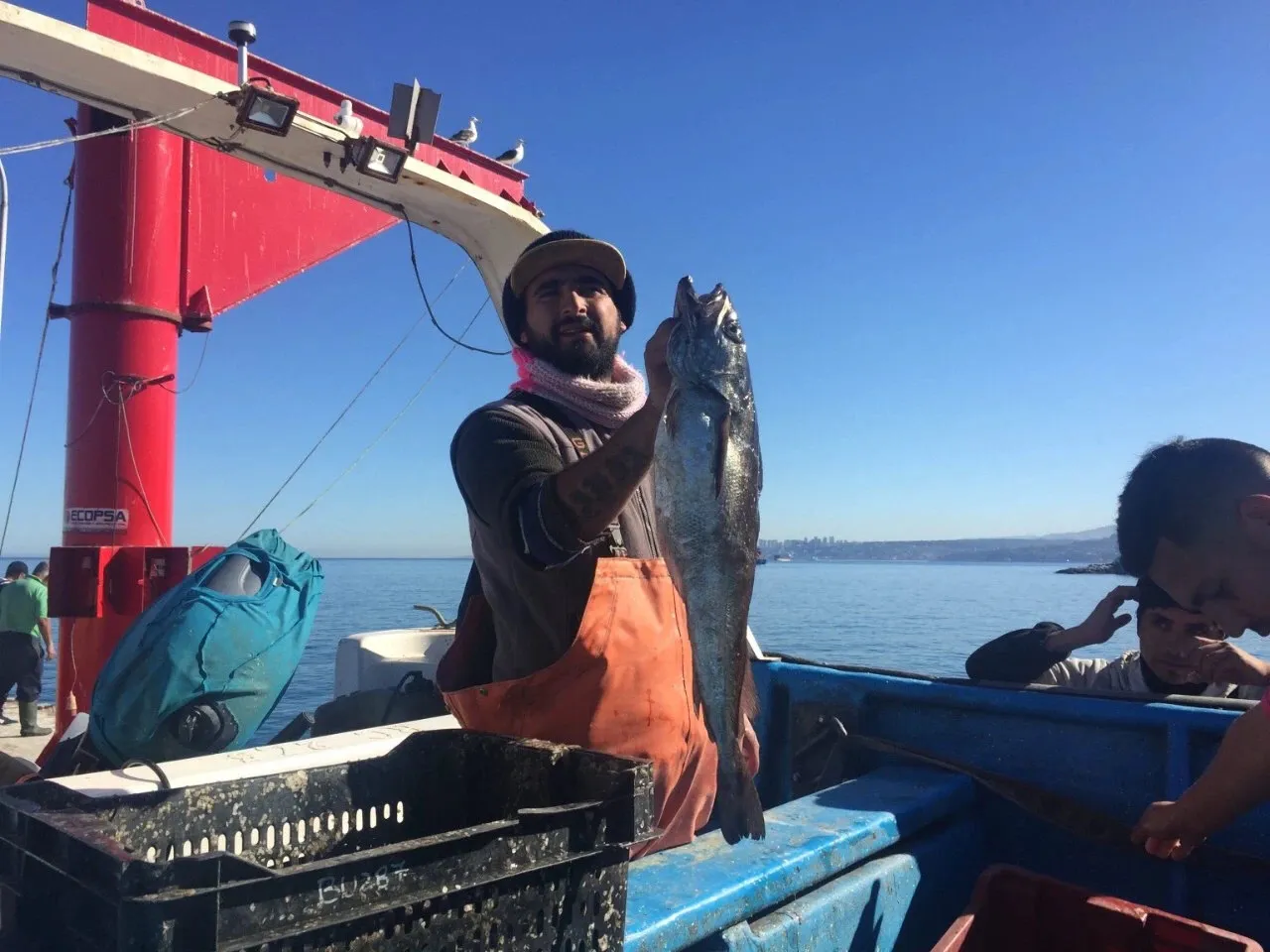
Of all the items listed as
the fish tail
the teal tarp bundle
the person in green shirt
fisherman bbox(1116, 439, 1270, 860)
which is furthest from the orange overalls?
the person in green shirt

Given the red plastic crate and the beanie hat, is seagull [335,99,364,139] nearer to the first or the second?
the beanie hat

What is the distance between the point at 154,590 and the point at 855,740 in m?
5.00

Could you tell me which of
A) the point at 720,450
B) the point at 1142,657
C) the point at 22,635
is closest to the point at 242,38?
the point at 720,450

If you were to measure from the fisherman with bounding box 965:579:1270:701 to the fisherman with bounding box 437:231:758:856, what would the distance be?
1.79 m

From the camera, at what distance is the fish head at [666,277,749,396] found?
2.28m

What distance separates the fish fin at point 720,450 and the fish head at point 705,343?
0.10 meters

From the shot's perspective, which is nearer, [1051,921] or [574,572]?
[574,572]

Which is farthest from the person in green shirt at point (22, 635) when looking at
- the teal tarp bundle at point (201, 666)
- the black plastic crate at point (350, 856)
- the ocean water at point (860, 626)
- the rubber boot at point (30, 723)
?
the black plastic crate at point (350, 856)

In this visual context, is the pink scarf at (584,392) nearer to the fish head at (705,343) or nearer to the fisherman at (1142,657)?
the fish head at (705,343)

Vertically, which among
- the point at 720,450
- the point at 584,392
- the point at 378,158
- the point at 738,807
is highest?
the point at 378,158

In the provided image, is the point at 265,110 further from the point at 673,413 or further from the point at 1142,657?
the point at 1142,657

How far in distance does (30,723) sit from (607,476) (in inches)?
435

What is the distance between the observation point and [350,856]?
4.08ft

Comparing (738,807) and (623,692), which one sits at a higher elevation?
(623,692)
